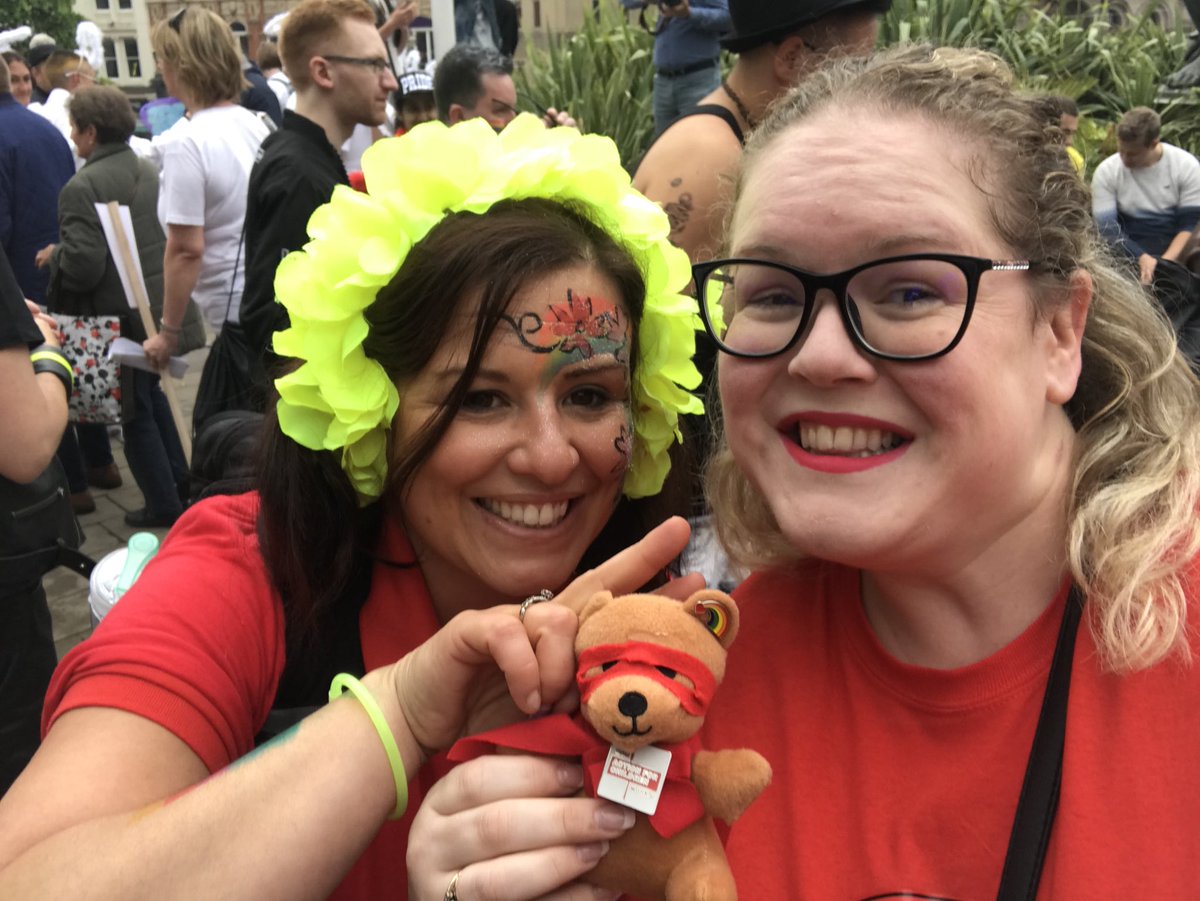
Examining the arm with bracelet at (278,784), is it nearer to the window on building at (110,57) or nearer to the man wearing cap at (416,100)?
the man wearing cap at (416,100)

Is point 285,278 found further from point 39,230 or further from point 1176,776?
point 39,230

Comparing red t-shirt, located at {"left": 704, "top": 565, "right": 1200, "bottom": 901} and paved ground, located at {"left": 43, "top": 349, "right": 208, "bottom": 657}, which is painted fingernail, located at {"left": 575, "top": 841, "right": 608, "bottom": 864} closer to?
red t-shirt, located at {"left": 704, "top": 565, "right": 1200, "bottom": 901}

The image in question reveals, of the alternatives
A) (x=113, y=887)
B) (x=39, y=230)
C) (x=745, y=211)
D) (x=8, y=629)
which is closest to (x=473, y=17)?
(x=39, y=230)

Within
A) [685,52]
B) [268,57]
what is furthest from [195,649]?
[268,57]

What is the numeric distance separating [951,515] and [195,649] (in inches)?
44.7

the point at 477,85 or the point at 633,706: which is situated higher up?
the point at 477,85

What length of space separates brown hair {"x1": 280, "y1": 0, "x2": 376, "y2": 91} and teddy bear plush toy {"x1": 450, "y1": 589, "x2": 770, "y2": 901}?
363 cm

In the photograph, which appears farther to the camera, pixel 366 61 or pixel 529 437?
pixel 366 61

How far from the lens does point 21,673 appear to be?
2877 millimetres

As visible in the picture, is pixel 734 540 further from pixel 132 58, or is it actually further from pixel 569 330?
pixel 132 58

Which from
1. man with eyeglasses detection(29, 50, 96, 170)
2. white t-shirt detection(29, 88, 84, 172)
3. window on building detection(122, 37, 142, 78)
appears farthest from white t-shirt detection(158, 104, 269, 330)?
window on building detection(122, 37, 142, 78)

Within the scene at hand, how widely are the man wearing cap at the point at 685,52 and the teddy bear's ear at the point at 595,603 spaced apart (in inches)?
179

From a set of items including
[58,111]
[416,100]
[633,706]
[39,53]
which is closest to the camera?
[633,706]

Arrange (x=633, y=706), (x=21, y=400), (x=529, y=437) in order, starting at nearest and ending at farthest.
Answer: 1. (x=633, y=706)
2. (x=529, y=437)
3. (x=21, y=400)
